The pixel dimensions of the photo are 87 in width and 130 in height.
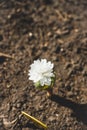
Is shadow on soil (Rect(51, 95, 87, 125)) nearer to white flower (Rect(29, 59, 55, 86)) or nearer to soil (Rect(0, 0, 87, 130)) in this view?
soil (Rect(0, 0, 87, 130))

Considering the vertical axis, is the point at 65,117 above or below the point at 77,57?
below

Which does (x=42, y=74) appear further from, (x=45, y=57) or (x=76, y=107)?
(x=45, y=57)

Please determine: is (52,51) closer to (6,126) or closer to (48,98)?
(48,98)

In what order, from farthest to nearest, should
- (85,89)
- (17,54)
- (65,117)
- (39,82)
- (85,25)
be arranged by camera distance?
(85,25) < (17,54) < (85,89) < (65,117) < (39,82)

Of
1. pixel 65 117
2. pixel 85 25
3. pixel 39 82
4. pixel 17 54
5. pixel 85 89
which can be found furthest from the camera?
pixel 85 25

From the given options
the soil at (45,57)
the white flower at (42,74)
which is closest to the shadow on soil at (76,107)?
the soil at (45,57)

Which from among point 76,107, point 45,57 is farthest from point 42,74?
point 45,57

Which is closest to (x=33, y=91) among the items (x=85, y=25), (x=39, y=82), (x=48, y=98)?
(x=48, y=98)

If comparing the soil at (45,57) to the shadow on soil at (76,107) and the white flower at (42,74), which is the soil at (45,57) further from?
the white flower at (42,74)
